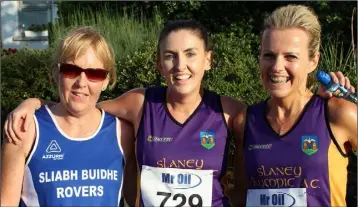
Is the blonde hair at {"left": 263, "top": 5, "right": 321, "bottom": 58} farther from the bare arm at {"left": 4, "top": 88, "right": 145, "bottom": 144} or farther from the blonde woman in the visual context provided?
the bare arm at {"left": 4, "top": 88, "right": 145, "bottom": 144}

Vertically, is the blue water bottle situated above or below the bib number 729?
above

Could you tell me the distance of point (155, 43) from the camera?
7480 millimetres

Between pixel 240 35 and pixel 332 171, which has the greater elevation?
pixel 240 35

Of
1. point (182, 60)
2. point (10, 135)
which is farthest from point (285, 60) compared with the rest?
point (10, 135)

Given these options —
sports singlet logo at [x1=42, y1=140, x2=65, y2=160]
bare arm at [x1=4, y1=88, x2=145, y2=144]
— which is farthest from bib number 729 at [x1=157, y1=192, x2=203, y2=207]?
sports singlet logo at [x1=42, y1=140, x2=65, y2=160]

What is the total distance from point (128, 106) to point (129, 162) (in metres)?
0.38

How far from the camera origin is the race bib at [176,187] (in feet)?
12.0

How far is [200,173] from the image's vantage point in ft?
12.2

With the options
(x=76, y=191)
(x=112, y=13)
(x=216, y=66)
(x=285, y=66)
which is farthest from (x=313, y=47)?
(x=112, y=13)

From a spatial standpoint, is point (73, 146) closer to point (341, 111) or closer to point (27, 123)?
point (27, 123)

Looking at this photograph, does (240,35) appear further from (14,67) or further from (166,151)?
(166,151)

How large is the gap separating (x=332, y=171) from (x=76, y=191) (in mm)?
1464

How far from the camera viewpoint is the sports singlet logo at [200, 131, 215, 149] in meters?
3.77

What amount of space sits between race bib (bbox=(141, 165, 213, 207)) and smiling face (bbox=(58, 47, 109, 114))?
58cm
